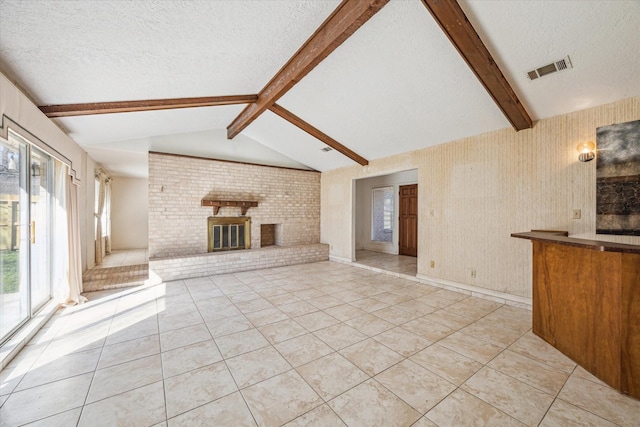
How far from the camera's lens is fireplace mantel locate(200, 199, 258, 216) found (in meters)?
5.51

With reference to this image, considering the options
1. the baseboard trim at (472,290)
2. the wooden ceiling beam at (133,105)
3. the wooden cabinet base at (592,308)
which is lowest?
the baseboard trim at (472,290)

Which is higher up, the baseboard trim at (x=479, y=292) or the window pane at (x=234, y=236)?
the window pane at (x=234, y=236)

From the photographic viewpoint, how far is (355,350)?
2383mm

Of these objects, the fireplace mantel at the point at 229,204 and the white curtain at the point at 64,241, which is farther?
the fireplace mantel at the point at 229,204

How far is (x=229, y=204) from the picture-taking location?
18.8 ft

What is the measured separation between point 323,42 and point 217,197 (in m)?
4.26

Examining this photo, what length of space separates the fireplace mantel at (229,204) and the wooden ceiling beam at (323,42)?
2.53m

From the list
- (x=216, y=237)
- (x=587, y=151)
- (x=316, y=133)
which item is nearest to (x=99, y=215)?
(x=216, y=237)

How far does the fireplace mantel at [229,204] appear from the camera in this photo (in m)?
5.51

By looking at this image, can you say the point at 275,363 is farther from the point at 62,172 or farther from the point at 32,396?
the point at 62,172

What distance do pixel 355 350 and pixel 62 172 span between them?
449 centimetres

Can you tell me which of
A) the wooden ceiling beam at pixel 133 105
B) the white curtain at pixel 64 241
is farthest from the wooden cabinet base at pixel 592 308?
the white curtain at pixel 64 241

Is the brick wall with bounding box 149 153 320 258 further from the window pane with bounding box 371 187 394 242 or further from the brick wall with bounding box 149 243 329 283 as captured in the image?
the window pane with bounding box 371 187 394 242

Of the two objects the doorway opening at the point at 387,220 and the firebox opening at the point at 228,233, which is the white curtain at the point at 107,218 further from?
the doorway opening at the point at 387,220
